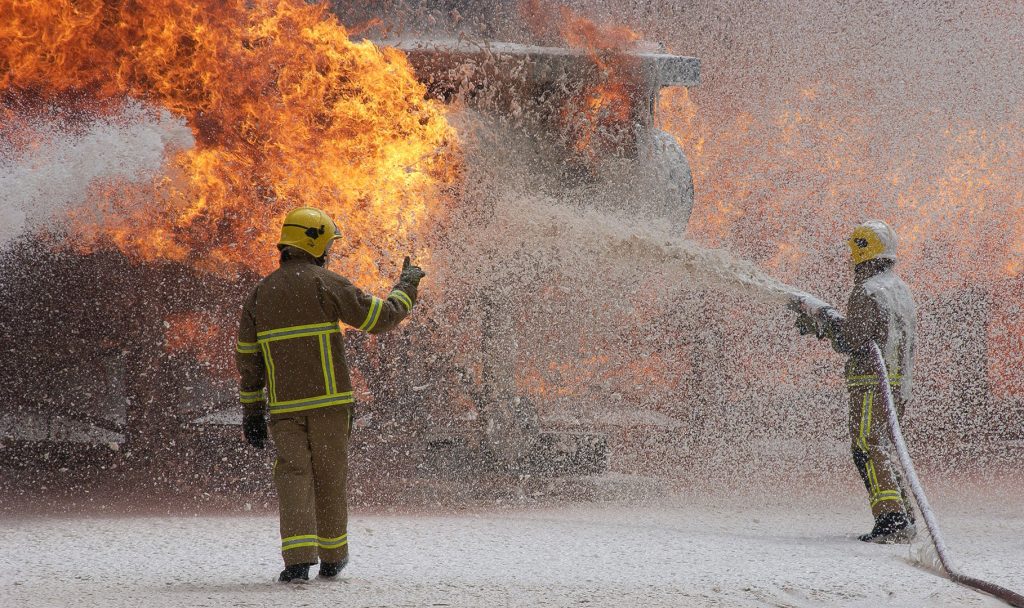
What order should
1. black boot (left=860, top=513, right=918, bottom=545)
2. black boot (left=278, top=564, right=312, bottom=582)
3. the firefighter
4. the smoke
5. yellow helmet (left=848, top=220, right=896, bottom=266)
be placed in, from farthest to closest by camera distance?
the smoke
yellow helmet (left=848, top=220, right=896, bottom=266)
black boot (left=860, top=513, right=918, bottom=545)
the firefighter
black boot (left=278, top=564, right=312, bottom=582)

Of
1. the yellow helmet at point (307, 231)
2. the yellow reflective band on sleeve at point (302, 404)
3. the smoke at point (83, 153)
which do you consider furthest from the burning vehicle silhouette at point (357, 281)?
the yellow reflective band on sleeve at point (302, 404)

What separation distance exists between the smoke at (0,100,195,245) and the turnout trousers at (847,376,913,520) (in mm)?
4184

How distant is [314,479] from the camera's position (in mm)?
4219

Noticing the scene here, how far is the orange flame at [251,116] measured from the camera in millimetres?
6184

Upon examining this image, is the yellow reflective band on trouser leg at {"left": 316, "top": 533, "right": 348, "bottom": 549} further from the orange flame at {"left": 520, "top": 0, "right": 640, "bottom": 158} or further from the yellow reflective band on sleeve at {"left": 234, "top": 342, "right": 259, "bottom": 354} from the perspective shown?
the orange flame at {"left": 520, "top": 0, "right": 640, "bottom": 158}

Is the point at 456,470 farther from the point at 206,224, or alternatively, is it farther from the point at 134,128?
the point at 134,128

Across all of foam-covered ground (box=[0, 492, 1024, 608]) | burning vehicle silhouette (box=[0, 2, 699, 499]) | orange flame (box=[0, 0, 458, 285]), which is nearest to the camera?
foam-covered ground (box=[0, 492, 1024, 608])

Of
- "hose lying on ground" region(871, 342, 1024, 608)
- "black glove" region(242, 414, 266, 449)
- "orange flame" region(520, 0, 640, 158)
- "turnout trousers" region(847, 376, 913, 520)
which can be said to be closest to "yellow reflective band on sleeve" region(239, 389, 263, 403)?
"black glove" region(242, 414, 266, 449)

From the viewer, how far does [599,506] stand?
6.79 metres

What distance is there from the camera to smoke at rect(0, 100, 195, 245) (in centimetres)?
643

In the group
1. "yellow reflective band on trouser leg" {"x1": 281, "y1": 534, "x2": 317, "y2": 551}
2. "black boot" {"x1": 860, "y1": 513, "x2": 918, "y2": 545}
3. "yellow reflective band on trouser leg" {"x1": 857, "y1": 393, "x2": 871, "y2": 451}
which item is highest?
"yellow reflective band on trouser leg" {"x1": 857, "y1": 393, "x2": 871, "y2": 451}

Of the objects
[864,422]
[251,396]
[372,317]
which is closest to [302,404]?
[251,396]

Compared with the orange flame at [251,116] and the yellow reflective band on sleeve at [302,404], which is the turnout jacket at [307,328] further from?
the orange flame at [251,116]

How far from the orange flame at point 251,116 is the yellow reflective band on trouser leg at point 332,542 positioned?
2870 mm
